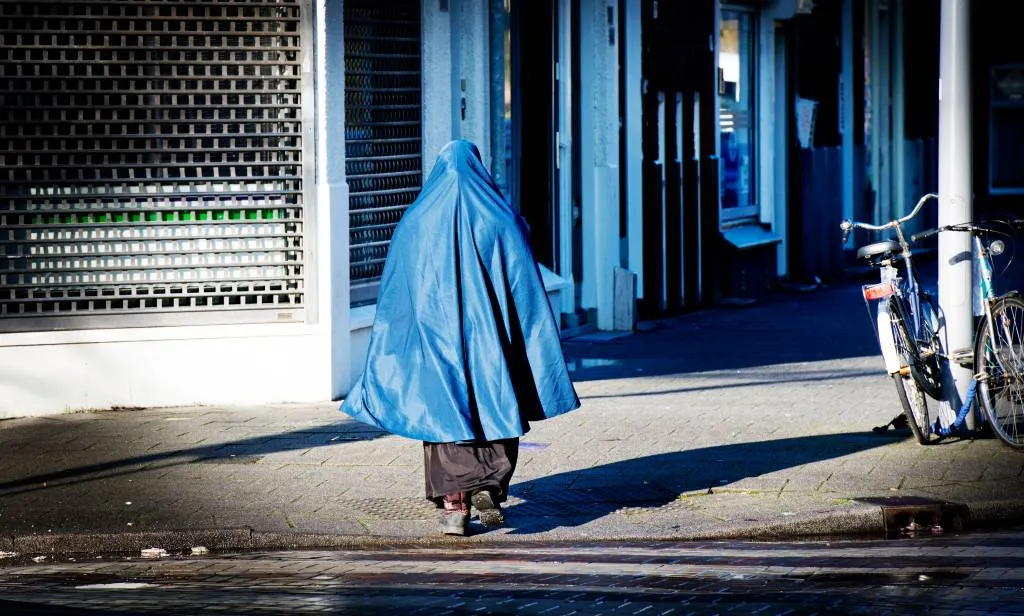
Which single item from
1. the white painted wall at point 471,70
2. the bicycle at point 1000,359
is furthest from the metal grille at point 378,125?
the bicycle at point 1000,359

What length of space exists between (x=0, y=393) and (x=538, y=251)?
545cm

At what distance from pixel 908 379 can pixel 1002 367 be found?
0.50 metres

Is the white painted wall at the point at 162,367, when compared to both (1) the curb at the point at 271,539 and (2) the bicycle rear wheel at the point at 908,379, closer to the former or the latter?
(1) the curb at the point at 271,539

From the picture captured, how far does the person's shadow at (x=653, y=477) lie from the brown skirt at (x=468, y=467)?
0.26 meters

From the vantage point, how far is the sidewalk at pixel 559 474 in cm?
744

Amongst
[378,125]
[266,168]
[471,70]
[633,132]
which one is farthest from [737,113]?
[266,168]

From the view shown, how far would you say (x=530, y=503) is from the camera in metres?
7.96

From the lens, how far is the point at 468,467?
7406mm

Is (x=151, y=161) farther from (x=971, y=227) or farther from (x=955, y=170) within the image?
(x=971, y=227)

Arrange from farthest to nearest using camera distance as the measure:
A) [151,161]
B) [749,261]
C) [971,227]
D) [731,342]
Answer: [749,261], [731,342], [151,161], [971,227]

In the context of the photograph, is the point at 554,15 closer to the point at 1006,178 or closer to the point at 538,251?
the point at 538,251

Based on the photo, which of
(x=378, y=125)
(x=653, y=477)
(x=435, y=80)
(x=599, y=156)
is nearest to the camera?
(x=653, y=477)

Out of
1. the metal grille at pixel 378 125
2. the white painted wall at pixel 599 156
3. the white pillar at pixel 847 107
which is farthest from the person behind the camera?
the white pillar at pixel 847 107

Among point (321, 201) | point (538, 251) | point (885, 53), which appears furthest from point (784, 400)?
point (885, 53)
